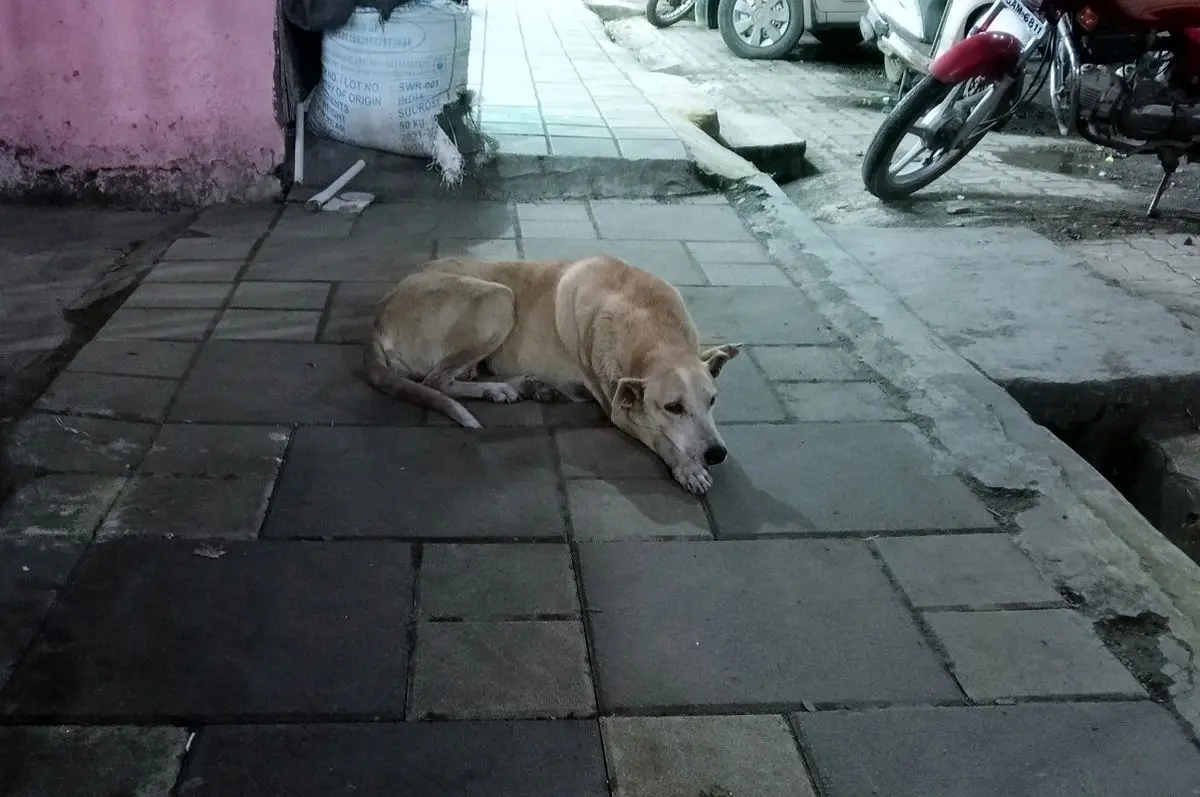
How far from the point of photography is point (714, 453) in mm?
3197

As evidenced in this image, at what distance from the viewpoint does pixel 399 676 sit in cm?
237

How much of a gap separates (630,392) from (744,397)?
28.8 inches

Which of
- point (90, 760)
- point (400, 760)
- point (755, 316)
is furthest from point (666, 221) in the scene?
point (90, 760)

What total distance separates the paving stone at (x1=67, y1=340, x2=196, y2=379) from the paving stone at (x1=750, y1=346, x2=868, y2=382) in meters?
2.40

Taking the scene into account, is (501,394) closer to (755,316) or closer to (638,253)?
(755,316)

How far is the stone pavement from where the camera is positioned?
2.17m

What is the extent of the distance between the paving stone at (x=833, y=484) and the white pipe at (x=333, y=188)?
3.16m

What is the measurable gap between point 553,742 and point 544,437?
1.49 metres

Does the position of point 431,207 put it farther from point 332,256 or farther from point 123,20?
point 123,20

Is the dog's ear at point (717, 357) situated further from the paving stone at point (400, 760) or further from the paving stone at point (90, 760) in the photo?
the paving stone at point (90, 760)

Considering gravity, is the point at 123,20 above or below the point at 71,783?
above

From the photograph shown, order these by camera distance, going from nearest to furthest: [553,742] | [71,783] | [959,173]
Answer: [71,783]
[553,742]
[959,173]

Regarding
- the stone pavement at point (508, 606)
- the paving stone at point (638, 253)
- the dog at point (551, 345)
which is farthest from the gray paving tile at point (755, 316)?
the dog at point (551, 345)

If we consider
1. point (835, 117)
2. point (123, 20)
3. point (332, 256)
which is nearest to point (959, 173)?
point (835, 117)
